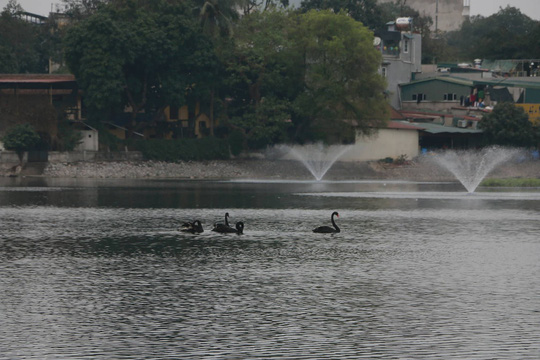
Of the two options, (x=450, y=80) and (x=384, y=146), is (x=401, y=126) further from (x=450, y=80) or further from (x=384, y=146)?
(x=450, y=80)

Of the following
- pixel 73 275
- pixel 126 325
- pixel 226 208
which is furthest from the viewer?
pixel 226 208

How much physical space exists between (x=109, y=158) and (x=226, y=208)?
4216 centimetres

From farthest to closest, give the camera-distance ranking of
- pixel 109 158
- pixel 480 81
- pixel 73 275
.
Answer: pixel 480 81
pixel 109 158
pixel 73 275

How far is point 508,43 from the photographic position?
6235 inches

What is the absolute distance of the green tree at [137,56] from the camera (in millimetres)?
97125

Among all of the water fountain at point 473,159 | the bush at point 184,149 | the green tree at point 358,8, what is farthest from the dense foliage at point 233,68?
the green tree at point 358,8

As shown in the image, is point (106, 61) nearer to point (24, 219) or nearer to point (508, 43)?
point (24, 219)

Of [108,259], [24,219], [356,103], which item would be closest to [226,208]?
[24,219]

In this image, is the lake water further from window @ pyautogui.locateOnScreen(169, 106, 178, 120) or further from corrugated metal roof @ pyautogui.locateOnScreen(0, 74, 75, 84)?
window @ pyautogui.locateOnScreen(169, 106, 178, 120)

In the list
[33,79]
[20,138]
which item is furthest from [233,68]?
[20,138]

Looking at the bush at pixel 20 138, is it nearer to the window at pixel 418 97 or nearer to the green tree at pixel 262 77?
the green tree at pixel 262 77

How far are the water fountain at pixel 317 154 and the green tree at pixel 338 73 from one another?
4237 millimetres

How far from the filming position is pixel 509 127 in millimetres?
114000

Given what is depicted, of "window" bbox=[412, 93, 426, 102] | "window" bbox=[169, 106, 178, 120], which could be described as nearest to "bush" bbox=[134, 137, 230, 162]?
"window" bbox=[169, 106, 178, 120]
